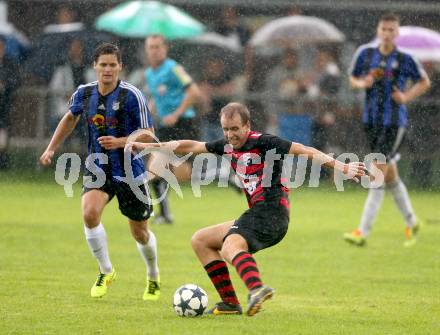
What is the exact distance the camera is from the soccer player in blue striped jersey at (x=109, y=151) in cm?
863

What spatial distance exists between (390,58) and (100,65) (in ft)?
16.4

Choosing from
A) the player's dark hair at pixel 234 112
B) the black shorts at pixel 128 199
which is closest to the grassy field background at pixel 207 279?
the black shorts at pixel 128 199

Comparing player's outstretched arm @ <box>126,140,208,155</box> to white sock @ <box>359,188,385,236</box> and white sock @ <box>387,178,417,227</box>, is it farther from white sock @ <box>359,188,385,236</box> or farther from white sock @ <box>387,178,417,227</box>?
white sock @ <box>387,178,417,227</box>

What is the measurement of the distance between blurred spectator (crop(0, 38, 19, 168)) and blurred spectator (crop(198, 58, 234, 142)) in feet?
10.7

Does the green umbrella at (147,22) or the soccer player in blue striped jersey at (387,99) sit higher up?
the green umbrella at (147,22)

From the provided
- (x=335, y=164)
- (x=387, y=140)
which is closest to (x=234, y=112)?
(x=335, y=164)

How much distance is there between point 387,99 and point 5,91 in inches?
333

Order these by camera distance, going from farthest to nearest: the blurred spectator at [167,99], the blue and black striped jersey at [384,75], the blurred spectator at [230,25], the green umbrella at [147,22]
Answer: the blurred spectator at [230,25]
the green umbrella at [147,22]
the blurred spectator at [167,99]
the blue and black striped jersey at [384,75]

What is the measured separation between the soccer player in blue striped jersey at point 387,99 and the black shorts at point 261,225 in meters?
4.83

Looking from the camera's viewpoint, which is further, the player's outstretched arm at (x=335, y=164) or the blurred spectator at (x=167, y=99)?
the blurred spectator at (x=167, y=99)

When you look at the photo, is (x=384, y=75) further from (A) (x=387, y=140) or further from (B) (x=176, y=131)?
(B) (x=176, y=131)

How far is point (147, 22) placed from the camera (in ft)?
60.5

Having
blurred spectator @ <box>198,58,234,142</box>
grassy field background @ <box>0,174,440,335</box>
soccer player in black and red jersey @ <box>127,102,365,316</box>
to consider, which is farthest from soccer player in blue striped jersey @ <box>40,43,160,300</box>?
blurred spectator @ <box>198,58,234,142</box>

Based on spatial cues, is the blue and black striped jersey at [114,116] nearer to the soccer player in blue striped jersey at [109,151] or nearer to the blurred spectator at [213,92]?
the soccer player in blue striped jersey at [109,151]
